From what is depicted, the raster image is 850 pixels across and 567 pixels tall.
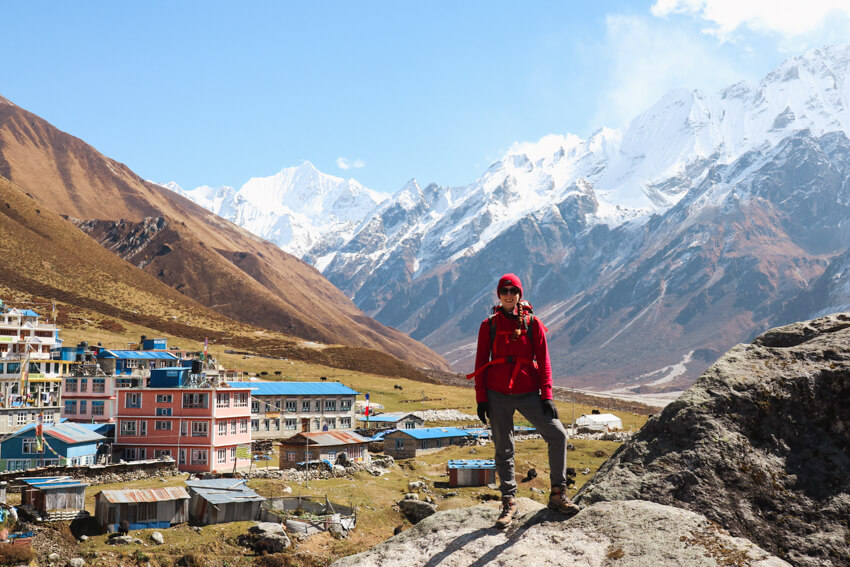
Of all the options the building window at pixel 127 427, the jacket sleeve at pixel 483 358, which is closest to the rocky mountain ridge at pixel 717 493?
the jacket sleeve at pixel 483 358

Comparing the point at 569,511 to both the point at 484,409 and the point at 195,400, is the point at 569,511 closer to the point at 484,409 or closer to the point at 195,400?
the point at 484,409

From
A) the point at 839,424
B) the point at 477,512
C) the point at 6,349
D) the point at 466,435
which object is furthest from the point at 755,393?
the point at 6,349

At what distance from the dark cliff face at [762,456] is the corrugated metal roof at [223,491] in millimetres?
45773

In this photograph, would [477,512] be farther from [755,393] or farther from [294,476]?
[294,476]

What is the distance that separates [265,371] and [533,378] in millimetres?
161998

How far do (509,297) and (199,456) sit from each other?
66.1 m

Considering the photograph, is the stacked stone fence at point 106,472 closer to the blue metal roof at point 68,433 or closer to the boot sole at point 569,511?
the blue metal roof at point 68,433

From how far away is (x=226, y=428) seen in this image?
75.9m

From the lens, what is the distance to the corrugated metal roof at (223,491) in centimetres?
5383

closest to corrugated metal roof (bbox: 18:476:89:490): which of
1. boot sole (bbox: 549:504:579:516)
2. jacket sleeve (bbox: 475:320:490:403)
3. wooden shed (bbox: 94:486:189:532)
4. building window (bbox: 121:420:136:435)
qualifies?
wooden shed (bbox: 94:486:189:532)

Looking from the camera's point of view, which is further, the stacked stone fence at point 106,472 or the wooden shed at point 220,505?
the stacked stone fence at point 106,472

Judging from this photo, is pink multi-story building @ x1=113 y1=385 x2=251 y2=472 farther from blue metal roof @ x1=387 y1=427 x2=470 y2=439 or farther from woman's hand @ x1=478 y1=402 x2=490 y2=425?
woman's hand @ x1=478 y1=402 x2=490 y2=425

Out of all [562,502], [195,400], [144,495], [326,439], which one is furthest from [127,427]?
[562,502]

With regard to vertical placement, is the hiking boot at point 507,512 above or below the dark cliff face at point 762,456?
below
